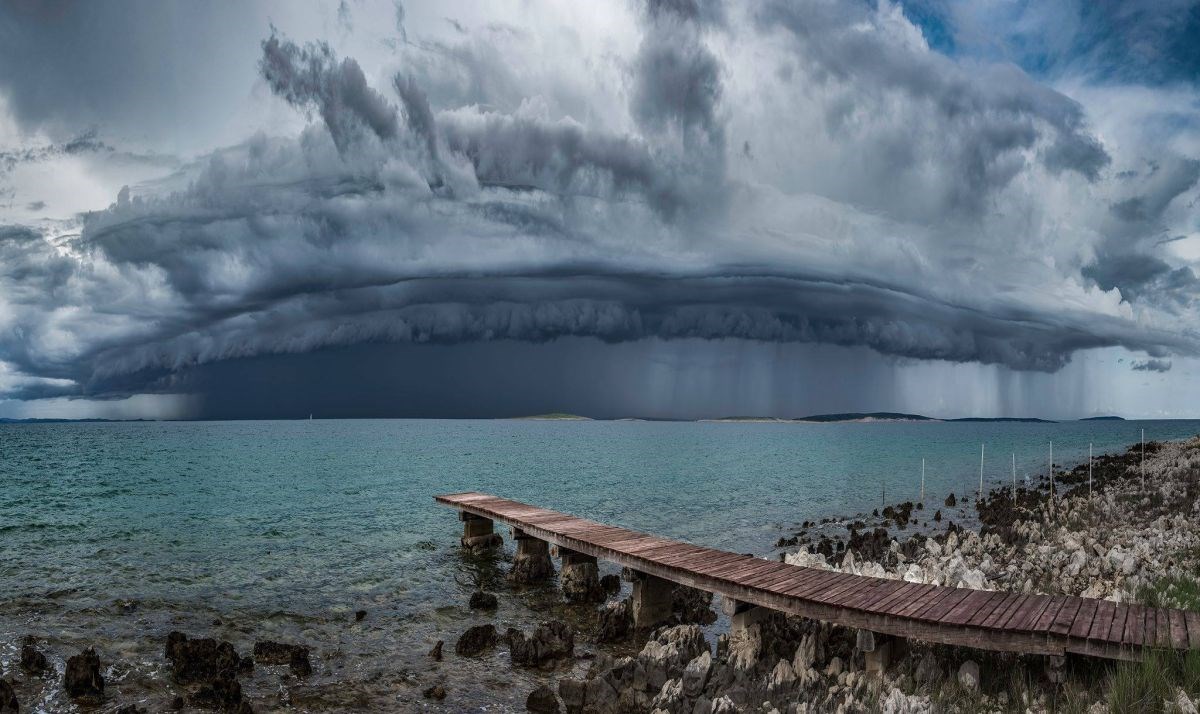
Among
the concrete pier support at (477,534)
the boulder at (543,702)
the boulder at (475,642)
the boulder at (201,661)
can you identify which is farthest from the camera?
the concrete pier support at (477,534)

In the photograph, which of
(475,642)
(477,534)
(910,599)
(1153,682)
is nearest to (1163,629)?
(1153,682)

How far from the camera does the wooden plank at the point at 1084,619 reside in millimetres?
10258

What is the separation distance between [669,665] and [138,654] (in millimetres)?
11547

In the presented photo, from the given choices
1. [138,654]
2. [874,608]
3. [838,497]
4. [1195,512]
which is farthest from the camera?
[838,497]

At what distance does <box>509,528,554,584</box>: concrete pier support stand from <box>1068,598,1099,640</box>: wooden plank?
1507 centimetres

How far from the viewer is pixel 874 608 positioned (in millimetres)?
11867

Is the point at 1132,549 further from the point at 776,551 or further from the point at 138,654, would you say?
the point at 138,654

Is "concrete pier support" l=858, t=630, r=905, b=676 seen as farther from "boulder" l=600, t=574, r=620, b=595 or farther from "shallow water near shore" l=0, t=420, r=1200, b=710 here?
"boulder" l=600, t=574, r=620, b=595

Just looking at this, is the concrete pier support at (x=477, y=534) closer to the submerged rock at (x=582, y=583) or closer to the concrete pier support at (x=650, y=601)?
the submerged rock at (x=582, y=583)

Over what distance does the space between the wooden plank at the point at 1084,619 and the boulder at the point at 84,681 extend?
16.2 metres

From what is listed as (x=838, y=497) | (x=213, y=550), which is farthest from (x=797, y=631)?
(x=838, y=497)

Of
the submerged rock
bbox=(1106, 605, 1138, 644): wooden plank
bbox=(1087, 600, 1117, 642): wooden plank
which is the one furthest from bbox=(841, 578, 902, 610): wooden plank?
the submerged rock

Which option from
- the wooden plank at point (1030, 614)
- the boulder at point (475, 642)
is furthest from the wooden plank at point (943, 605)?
the boulder at point (475, 642)

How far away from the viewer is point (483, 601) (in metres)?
19.7
